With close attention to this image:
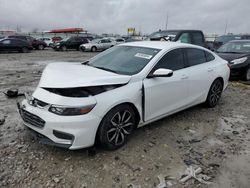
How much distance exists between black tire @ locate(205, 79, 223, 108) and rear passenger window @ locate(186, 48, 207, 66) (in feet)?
2.11

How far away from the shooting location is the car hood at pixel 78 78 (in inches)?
121

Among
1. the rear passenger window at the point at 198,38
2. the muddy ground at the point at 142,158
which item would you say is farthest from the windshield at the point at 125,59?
the rear passenger window at the point at 198,38

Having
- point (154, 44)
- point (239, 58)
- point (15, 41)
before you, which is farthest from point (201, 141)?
point (15, 41)

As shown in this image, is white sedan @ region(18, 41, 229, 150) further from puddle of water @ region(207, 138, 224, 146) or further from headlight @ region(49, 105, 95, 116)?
puddle of water @ region(207, 138, 224, 146)

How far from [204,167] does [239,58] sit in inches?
245

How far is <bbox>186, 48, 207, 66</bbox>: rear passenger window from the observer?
4534mm

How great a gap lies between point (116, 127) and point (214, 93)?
290cm

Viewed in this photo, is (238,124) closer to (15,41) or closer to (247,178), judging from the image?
(247,178)

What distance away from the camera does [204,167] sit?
10.2 feet

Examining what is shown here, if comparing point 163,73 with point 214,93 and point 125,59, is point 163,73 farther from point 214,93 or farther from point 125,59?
point 214,93

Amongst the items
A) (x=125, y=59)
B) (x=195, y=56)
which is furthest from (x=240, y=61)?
(x=125, y=59)

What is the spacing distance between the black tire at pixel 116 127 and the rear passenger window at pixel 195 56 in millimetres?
1822

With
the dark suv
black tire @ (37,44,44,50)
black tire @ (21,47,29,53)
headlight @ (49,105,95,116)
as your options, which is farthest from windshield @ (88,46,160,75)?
black tire @ (37,44,44,50)

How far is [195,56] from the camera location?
15.5 ft
